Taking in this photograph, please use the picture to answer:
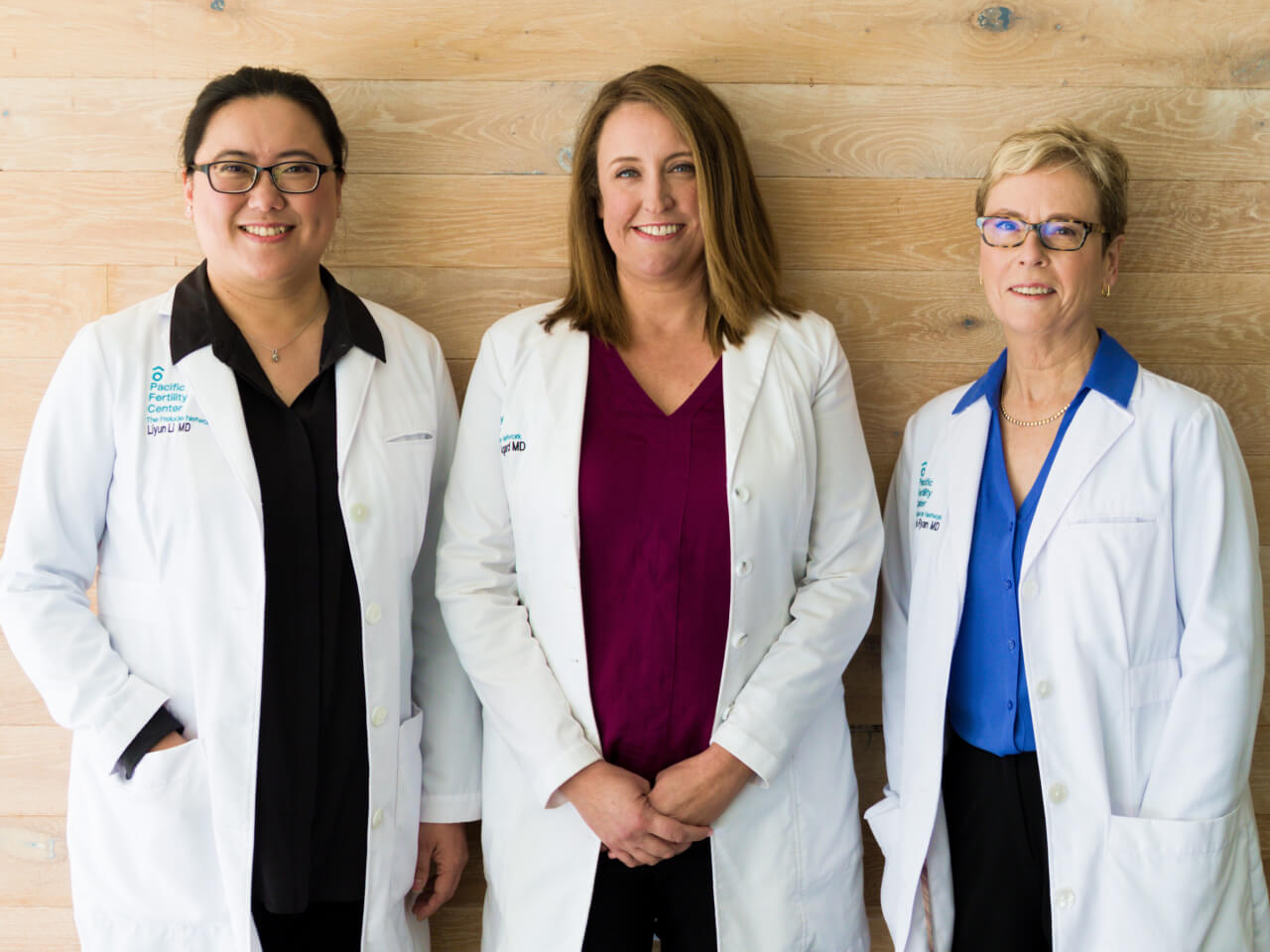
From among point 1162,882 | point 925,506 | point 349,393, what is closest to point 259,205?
point 349,393

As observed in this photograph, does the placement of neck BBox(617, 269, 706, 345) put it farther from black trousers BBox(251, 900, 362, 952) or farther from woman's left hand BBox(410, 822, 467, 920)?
black trousers BBox(251, 900, 362, 952)

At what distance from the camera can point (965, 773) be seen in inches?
68.7

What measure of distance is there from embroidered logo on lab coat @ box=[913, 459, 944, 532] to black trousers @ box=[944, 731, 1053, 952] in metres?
0.39

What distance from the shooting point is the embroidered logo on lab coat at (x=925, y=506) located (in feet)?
5.94

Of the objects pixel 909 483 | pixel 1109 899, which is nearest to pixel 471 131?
pixel 909 483

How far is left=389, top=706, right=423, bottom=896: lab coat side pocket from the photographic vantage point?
1.71 metres

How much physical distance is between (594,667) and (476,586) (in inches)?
9.8

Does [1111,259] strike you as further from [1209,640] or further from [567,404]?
[567,404]

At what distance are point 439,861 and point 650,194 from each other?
4.12 feet

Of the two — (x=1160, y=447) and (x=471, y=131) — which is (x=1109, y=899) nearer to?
(x=1160, y=447)

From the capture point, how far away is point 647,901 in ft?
5.58

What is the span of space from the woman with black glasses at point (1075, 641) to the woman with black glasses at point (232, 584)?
0.94 m

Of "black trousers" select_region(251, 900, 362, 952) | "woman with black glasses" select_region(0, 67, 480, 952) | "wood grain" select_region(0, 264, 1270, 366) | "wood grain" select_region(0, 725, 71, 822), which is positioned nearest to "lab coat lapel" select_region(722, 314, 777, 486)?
"wood grain" select_region(0, 264, 1270, 366)

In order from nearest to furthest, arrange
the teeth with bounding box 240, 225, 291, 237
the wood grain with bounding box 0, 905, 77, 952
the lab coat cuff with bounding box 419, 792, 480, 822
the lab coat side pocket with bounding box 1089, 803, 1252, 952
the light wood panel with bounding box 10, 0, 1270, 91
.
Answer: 1. the lab coat side pocket with bounding box 1089, 803, 1252, 952
2. the teeth with bounding box 240, 225, 291, 237
3. the lab coat cuff with bounding box 419, 792, 480, 822
4. the light wood panel with bounding box 10, 0, 1270, 91
5. the wood grain with bounding box 0, 905, 77, 952
